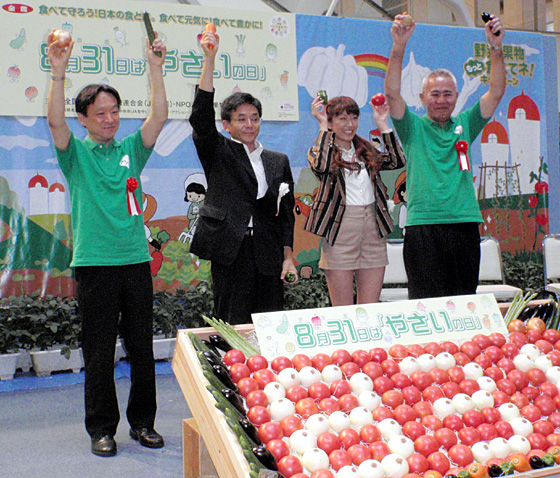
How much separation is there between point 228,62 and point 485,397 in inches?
142

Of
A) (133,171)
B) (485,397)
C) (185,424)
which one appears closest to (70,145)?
(133,171)

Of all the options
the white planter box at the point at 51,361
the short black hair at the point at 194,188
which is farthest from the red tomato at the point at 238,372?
the short black hair at the point at 194,188

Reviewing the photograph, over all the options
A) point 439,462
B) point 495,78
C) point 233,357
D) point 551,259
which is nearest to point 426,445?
point 439,462

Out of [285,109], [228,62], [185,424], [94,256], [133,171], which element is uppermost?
[228,62]

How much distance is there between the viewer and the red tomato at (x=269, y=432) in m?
1.30

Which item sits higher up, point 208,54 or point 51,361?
point 208,54

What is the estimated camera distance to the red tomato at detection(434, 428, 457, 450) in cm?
Answer: 132

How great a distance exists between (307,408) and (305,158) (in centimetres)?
359

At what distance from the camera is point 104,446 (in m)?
2.49

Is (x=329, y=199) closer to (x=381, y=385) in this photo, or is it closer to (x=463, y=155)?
(x=463, y=155)

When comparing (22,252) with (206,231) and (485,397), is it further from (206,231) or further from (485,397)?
(485,397)

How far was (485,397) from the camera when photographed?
1.46m

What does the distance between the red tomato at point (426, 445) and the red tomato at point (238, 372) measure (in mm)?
428

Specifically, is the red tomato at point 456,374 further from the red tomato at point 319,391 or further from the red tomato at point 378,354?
the red tomato at point 319,391
